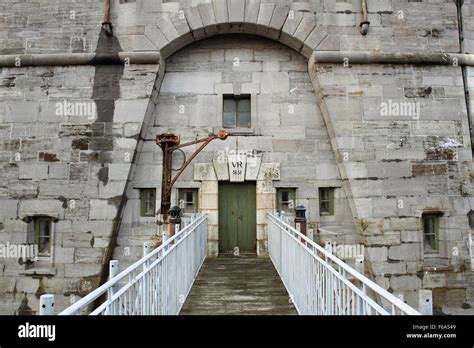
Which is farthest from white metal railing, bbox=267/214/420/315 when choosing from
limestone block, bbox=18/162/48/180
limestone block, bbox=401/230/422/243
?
limestone block, bbox=18/162/48/180

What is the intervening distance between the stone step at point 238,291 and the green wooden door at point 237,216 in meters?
1.36

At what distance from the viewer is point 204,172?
10258 mm

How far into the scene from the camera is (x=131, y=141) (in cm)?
965

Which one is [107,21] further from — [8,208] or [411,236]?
[411,236]

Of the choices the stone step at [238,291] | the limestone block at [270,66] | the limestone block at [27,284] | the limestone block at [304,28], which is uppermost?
the limestone block at [304,28]

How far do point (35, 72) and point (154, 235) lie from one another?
542 centimetres

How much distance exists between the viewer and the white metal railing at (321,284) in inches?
118

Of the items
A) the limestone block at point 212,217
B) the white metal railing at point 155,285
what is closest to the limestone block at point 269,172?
the limestone block at point 212,217

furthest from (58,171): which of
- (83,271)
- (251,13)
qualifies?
(251,13)

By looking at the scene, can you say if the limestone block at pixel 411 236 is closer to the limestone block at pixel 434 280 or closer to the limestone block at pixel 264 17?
the limestone block at pixel 434 280

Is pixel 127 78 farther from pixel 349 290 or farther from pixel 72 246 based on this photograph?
pixel 349 290

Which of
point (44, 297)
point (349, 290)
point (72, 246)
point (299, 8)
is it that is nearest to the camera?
point (44, 297)
